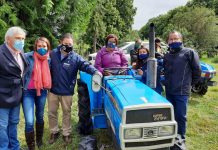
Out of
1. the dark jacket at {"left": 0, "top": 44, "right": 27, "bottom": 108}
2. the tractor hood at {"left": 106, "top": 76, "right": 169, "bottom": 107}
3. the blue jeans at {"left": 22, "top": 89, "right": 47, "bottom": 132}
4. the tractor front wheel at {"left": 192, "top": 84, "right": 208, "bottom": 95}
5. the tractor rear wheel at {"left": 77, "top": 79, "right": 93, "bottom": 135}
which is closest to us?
the tractor hood at {"left": 106, "top": 76, "right": 169, "bottom": 107}

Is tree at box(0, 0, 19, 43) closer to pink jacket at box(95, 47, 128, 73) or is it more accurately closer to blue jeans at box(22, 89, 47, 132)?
pink jacket at box(95, 47, 128, 73)

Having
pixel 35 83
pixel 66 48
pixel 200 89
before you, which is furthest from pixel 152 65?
pixel 200 89

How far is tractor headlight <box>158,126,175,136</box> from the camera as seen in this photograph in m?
3.50

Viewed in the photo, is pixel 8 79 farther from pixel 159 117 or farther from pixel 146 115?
pixel 159 117

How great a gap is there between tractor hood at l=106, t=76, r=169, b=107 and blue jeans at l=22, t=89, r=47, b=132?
3.60ft

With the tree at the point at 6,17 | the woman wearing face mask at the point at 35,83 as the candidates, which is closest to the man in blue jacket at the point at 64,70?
the woman wearing face mask at the point at 35,83

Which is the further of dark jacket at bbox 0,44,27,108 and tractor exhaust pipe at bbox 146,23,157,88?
tractor exhaust pipe at bbox 146,23,157,88

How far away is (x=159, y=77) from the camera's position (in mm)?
5238

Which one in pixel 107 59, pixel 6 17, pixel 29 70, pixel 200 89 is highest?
pixel 6 17

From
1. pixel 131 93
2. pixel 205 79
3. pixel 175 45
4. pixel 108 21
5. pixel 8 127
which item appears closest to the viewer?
pixel 131 93

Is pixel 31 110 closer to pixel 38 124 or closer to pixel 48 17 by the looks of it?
pixel 38 124

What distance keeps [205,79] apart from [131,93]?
5.07 m

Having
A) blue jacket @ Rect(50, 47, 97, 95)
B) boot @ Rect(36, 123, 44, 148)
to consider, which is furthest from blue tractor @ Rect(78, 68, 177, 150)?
boot @ Rect(36, 123, 44, 148)

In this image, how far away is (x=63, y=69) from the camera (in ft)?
15.8
